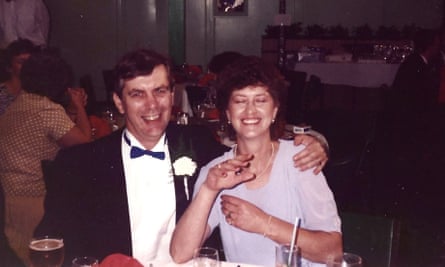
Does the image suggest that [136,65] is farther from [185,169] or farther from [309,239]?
[309,239]

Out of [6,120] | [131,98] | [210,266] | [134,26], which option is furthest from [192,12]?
[210,266]

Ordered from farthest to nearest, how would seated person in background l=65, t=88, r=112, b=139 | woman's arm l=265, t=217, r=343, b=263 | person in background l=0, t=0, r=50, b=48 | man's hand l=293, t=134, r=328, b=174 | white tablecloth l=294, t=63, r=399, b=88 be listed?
person in background l=0, t=0, r=50, b=48 < white tablecloth l=294, t=63, r=399, b=88 < seated person in background l=65, t=88, r=112, b=139 < man's hand l=293, t=134, r=328, b=174 < woman's arm l=265, t=217, r=343, b=263

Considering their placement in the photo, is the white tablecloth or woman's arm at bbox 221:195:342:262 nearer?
woman's arm at bbox 221:195:342:262

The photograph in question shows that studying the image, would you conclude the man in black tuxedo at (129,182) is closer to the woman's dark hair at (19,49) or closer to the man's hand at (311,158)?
the man's hand at (311,158)

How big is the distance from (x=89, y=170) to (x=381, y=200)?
11.4ft

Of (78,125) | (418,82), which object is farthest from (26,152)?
(418,82)

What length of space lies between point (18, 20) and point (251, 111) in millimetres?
7698

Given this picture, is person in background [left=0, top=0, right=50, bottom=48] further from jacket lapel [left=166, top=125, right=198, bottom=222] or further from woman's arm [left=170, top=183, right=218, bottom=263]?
woman's arm [left=170, top=183, right=218, bottom=263]

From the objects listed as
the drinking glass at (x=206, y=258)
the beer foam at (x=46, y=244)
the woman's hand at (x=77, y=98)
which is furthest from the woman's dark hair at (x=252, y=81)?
the woman's hand at (x=77, y=98)

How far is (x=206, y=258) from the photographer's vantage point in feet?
6.54

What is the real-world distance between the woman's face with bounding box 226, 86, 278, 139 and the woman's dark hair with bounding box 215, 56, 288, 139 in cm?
2

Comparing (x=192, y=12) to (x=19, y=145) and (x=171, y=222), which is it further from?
(x=171, y=222)

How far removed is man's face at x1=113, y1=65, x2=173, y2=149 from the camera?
267cm

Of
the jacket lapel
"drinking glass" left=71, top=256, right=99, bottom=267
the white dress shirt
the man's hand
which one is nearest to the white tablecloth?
the jacket lapel
